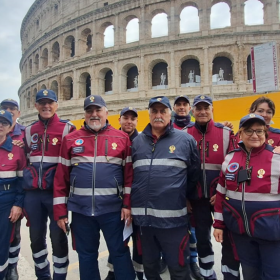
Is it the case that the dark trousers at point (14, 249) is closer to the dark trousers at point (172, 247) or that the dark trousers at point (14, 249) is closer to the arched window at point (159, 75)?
the dark trousers at point (172, 247)

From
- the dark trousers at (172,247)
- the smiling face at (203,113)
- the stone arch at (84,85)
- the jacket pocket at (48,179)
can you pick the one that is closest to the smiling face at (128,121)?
the smiling face at (203,113)

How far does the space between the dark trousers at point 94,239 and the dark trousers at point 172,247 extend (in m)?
0.32

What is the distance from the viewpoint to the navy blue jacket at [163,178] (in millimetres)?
2617

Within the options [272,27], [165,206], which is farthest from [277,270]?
[272,27]

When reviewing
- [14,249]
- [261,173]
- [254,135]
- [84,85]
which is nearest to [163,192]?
[261,173]

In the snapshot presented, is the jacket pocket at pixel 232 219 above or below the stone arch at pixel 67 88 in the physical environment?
below

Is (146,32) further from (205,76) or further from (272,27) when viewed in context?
(272,27)

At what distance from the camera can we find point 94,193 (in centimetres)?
280

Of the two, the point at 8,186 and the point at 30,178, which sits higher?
the point at 30,178

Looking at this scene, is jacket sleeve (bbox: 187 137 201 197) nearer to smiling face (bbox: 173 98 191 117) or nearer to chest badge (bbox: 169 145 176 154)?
chest badge (bbox: 169 145 176 154)

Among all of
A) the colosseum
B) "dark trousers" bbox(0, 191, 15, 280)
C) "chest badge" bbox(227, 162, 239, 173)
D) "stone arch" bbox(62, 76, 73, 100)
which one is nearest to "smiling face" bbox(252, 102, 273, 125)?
"chest badge" bbox(227, 162, 239, 173)

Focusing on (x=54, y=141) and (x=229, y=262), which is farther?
(x=54, y=141)

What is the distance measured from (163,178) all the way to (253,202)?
960 mm

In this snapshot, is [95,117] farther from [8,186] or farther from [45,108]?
[8,186]
